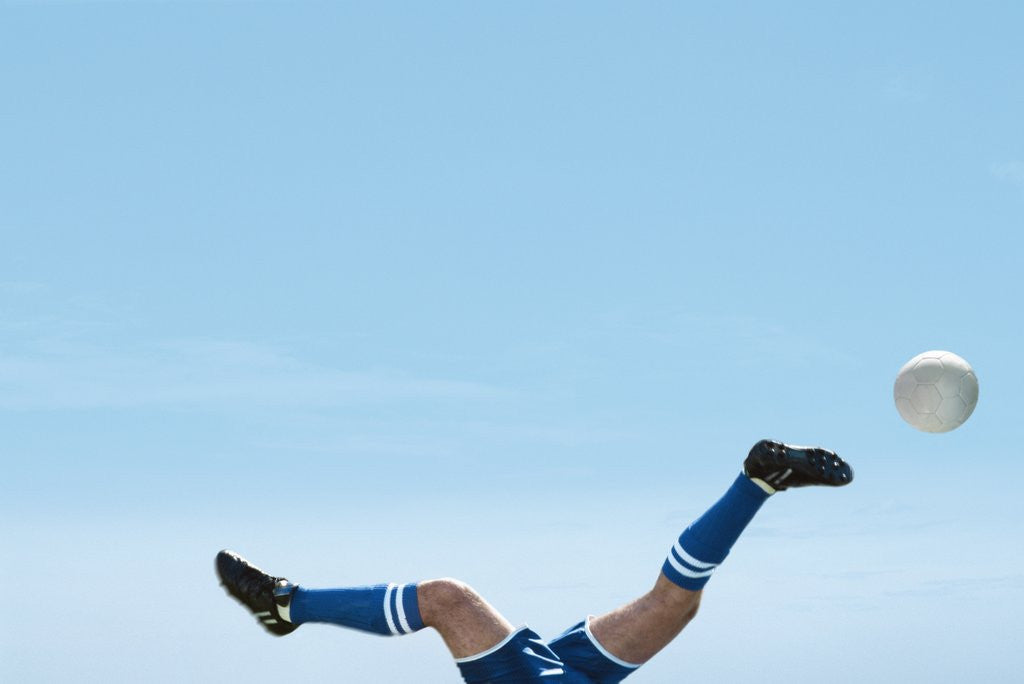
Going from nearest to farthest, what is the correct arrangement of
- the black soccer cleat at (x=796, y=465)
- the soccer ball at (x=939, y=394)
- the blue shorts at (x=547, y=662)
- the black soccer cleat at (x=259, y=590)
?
the black soccer cleat at (x=796, y=465), the blue shorts at (x=547, y=662), the black soccer cleat at (x=259, y=590), the soccer ball at (x=939, y=394)

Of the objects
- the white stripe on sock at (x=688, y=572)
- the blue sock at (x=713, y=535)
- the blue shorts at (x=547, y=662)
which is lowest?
the blue shorts at (x=547, y=662)

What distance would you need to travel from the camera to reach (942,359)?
1310cm

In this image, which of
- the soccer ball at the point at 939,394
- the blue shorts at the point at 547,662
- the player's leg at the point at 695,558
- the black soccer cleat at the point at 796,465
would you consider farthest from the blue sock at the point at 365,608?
the soccer ball at the point at 939,394

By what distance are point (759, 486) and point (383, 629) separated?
3.56 metres

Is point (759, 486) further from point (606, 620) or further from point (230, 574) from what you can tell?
point (230, 574)

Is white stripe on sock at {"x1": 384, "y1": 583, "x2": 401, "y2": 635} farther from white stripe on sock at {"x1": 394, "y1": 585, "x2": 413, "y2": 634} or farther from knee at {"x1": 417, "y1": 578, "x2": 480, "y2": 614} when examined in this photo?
knee at {"x1": 417, "y1": 578, "x2": 480, "y2": 614}

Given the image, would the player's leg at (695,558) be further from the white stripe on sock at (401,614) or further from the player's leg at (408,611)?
the white stripe on sock at (401,614)

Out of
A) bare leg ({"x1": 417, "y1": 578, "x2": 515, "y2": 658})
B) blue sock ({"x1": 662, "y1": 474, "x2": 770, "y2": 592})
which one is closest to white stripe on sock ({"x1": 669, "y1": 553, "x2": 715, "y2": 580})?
blue sock ({"x1": 662, "y1": 474, "x2": 770, "y2": 592})

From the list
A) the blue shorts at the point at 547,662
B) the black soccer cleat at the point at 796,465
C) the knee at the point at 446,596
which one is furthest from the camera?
the knee at the point at 446,596

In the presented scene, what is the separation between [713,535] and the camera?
35.7ft

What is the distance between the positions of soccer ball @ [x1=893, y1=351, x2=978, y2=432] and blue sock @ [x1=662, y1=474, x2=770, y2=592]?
9.94 ft

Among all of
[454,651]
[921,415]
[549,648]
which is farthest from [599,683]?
[921,415]

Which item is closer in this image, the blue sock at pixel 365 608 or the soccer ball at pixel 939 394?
the blue sock at pixel 365 608

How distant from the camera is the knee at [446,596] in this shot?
10.9 meters
